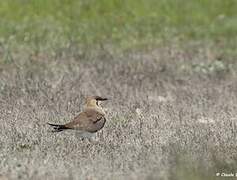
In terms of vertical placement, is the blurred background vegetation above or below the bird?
above

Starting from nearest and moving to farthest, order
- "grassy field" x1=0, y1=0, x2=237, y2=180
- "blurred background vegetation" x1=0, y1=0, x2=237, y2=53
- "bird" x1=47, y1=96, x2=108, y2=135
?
"grassy field" x1=0, y1=0, x2=237, y2=180 → "bird" x1=47, y1=96, x2=108, y2=135 → "blurred background vegetation" x1=0, y1=0, x2=237, y2=53

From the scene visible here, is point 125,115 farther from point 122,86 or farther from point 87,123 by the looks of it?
point 122,86

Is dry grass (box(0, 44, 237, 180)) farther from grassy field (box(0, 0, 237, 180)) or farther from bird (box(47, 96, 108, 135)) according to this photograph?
bird (box(47, 96, 108, 135))

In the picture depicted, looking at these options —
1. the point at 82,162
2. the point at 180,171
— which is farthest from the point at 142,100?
the point at 180,171

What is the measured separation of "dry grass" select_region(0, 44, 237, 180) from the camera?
1045 centimetres

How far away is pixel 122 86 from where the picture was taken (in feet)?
61.4

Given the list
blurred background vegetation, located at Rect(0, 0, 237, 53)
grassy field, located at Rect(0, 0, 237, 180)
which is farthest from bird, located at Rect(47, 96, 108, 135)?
blurred background vegetation, located at Rect(0, 0, 237, 53)

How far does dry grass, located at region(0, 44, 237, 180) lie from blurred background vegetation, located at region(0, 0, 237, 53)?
1433 mm

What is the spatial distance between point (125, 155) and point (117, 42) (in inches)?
485

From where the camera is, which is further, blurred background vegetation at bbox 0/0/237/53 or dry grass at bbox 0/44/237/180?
blurred background vegetation at bbox 0/0/237/53

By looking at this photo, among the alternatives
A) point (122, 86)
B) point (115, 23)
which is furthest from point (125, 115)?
point (115, 23)

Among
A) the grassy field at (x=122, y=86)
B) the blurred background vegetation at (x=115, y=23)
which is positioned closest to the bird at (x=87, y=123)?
the grassy field at (x=122, y=86)

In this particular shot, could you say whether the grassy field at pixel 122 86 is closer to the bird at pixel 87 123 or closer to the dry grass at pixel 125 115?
the dry grass at pixel 125 115

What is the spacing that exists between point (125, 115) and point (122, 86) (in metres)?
3.84
